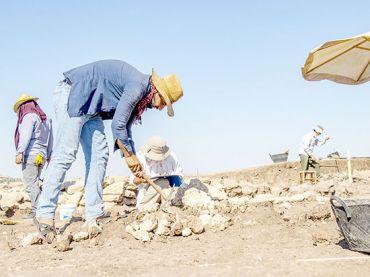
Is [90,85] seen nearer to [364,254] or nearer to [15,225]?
[15,225]

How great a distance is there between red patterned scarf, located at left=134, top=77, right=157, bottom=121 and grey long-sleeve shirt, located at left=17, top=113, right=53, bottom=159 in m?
2.13

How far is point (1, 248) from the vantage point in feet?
13.3

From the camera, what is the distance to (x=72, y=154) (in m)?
4.25

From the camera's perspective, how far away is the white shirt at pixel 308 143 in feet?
42.1

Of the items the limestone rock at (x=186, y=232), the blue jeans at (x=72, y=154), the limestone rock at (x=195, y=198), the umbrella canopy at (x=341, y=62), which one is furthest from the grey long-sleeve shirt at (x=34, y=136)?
the umbrella canopy at (x=341, y=62)

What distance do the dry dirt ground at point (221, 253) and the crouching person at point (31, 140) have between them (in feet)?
4.34

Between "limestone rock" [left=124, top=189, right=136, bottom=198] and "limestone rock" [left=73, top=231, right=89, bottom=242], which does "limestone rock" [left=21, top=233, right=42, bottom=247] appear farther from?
"limestone rock" [left=124, top=189, right=136, bottom=198]

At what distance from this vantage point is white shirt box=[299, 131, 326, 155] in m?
12.8

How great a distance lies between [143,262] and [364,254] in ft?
5.39

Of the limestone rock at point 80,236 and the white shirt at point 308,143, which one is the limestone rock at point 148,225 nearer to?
the limestone rock at point 80,236

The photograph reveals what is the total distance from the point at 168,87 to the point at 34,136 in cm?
250

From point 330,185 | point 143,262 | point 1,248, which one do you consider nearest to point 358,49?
point 330,185

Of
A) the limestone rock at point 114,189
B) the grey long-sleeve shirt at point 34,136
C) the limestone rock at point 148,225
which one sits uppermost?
the grey long-sleeve shirt at point 34,136

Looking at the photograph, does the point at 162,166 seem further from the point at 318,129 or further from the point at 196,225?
the point at 318,129
